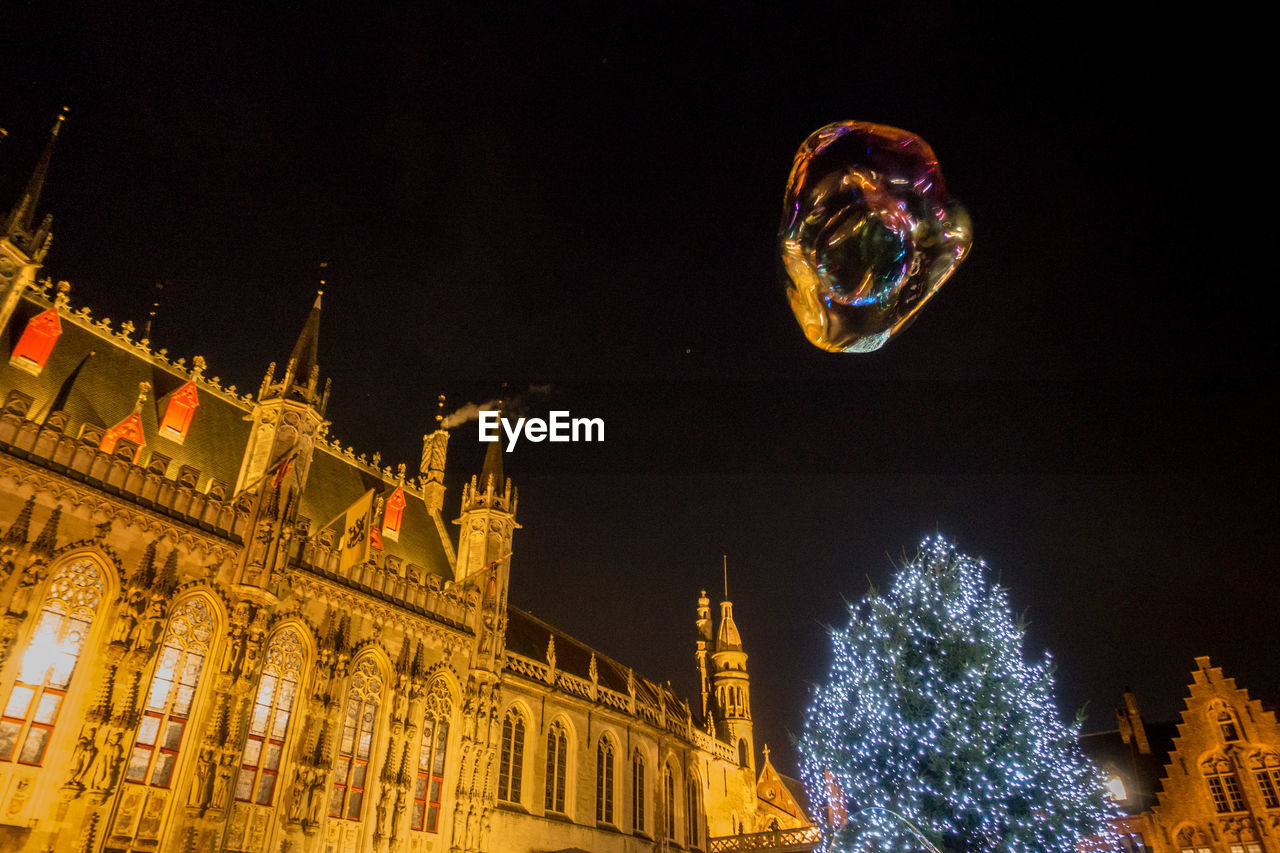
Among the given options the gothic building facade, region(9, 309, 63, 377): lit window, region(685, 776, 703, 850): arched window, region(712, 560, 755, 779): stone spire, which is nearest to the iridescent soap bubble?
the gothic building facade

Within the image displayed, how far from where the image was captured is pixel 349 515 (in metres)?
26.0

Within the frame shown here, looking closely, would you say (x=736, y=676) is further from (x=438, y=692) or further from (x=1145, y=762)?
(x=438, y=692)

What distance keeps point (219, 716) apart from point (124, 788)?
256cm

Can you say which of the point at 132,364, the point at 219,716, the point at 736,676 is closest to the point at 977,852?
the point at 219,716

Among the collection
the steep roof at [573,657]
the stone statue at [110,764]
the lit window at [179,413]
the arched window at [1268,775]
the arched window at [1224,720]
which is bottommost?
the stone statue at [110,764]

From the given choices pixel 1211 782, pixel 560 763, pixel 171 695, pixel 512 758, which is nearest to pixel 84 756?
pixel 171 695

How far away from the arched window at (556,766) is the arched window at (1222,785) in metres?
31.4

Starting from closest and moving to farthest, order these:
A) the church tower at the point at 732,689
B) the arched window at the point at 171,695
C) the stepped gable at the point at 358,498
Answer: the arched window at the point at 171,695
the stepped gable at the point at 358,498
the church tower at the point at 732,689

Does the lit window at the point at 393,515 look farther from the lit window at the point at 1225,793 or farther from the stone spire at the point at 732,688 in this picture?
the lit window at the point at 1225,793

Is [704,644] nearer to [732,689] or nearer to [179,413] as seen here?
[732,689]

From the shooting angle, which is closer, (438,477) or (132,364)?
(132,364)

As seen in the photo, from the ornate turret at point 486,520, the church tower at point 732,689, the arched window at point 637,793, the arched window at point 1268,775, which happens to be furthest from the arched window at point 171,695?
the arched window at point 1268,775

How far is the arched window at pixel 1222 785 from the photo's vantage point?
36250 mm

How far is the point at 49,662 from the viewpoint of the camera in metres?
19.0
